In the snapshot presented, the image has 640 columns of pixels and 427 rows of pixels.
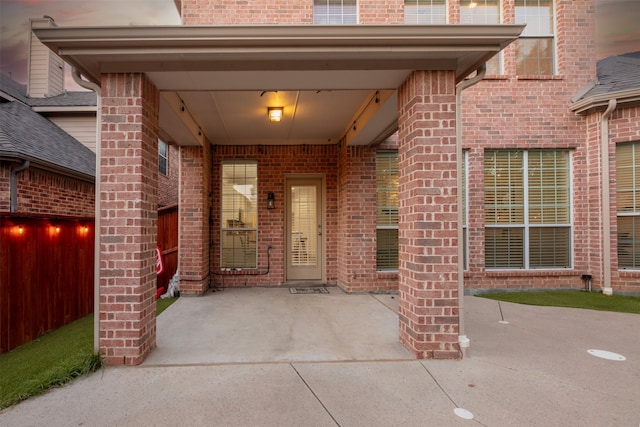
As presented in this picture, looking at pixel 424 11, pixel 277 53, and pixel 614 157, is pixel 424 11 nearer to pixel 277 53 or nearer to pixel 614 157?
pixel 614 157

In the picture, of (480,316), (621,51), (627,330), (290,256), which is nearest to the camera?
(627,330)

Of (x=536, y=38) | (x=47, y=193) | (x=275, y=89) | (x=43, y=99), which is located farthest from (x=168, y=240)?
(x=536, y=38)

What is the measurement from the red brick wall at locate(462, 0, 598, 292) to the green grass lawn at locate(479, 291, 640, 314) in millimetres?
274

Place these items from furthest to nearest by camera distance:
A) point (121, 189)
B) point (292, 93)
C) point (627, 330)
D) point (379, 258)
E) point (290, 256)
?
point (290, 256) < point (379, 258) < point (292, 93) < point (627, 330) < point (121, 189)

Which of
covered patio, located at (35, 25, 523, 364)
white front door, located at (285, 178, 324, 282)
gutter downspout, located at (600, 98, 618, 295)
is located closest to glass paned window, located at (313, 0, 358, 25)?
white front door, located at (285, 178, 324, 282)

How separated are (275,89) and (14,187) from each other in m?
4.23

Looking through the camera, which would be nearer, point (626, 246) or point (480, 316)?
point (480, 316)

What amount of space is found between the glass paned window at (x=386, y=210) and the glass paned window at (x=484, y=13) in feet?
8.15

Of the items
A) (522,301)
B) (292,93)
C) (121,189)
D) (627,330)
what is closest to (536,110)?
(522,301)

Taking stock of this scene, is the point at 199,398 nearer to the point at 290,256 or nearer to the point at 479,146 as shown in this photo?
the point at 290,256

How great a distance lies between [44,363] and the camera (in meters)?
2.97

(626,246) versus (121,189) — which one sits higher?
(121,189)

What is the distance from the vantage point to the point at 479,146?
6.11 m

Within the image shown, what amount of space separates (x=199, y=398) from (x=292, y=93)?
3495mm
